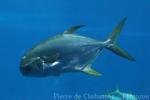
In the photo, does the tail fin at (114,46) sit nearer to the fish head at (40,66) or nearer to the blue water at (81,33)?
the fish head at (40,66)

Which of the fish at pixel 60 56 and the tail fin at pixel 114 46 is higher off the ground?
the tail fin at pixel 114 46

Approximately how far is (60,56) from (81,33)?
3372 millimetres

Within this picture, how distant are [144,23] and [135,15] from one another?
18 cm

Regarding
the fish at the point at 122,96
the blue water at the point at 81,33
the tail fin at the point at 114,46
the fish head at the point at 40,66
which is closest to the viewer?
the fish head at the point at 40,66

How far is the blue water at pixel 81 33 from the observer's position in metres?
5.50

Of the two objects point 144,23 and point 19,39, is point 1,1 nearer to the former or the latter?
point 19,39

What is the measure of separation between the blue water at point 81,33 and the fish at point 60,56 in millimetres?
3103

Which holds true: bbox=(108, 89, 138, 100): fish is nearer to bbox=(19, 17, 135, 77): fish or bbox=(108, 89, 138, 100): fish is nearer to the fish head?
bbox=(19, 17, 135, 77): fish

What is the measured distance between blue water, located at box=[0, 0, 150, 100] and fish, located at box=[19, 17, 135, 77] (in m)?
3.10

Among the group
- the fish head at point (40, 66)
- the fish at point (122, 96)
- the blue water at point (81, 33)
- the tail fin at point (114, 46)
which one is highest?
the blue water at point (81, 33)

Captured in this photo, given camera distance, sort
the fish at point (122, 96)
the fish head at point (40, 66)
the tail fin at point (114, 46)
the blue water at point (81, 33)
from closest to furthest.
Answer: the fish head at point (40, 66) → the tail fin at point (114, 46) → the fish at point (122, 96) → the blue water at point (81, 33)

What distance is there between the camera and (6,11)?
221 inches

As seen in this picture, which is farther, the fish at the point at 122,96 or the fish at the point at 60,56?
the fish at the point at 122,96

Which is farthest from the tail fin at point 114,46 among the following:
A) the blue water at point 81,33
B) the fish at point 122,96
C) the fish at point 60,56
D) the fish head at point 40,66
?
the blue water at point 81,33
